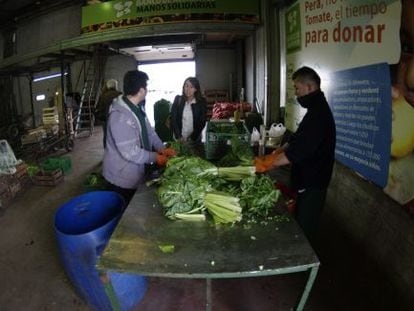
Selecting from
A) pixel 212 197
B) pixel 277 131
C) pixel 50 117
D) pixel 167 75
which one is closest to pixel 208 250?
pixel 212 197

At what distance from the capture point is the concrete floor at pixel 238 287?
2.68 m

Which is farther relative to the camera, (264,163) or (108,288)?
(264,163)

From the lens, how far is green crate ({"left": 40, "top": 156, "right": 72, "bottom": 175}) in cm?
622

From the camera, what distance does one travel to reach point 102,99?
20.4 ft

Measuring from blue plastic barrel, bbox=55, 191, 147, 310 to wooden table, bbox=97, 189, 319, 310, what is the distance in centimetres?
41

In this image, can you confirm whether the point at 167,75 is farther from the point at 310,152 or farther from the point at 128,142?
the point at 310,152

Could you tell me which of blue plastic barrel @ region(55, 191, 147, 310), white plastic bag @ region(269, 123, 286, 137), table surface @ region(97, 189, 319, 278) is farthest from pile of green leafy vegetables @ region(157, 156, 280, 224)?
white plastic bag @ region(269, 123, 286, 137)

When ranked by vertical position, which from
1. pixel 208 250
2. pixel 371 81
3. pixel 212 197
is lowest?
pixel 208 250

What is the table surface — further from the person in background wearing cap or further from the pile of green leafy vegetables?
the person in background wearing cap

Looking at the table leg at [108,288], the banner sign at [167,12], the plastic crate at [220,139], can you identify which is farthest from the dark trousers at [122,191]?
the banner sign at [167,12]

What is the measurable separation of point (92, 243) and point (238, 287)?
1.50 metres

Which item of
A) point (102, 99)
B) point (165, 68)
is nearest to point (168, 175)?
point (102, 99)

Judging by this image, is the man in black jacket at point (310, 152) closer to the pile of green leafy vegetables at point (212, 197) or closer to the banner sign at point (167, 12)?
the pile of green leafy vegetables at point (212, 197)

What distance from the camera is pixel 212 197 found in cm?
194
